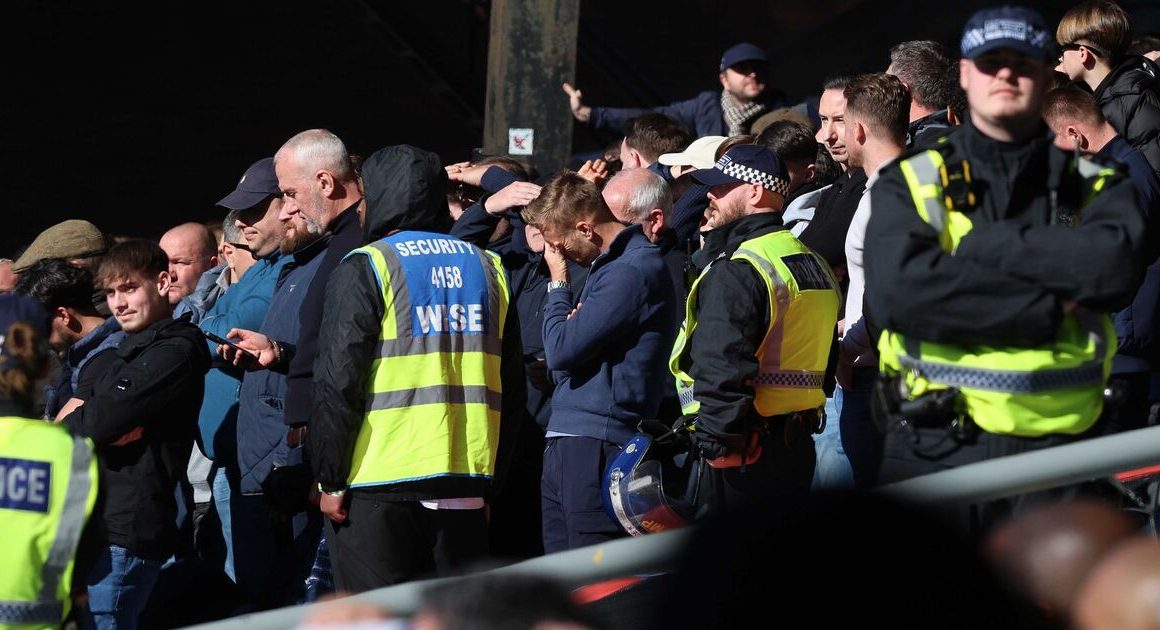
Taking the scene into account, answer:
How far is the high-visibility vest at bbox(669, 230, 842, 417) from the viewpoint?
16.4 ft

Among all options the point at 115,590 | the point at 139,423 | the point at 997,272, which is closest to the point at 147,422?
the point at 139,423

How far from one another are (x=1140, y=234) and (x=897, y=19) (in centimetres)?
944

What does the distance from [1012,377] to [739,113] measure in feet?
18.6

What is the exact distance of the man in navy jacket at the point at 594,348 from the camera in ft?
17.8

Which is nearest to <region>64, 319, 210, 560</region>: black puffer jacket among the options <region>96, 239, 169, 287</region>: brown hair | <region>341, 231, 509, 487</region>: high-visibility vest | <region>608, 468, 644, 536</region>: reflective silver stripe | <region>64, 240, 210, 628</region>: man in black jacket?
<region>64, 240, 210, 628</region>: man in black jacket

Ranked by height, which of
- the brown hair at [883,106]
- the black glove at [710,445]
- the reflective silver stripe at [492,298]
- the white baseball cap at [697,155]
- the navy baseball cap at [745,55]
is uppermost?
the navy baseball cap at [745,55]

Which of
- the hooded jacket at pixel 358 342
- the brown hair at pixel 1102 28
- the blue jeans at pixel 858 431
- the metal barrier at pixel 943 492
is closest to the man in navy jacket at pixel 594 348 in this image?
the hooded jacket at pixel 358 342

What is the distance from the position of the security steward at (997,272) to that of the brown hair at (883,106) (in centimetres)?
159

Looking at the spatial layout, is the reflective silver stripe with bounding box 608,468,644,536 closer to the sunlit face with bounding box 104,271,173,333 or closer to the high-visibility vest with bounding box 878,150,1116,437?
the high-visibility vest with bounding box 878,150,1116,437

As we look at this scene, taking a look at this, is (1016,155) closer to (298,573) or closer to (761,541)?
(761,541)

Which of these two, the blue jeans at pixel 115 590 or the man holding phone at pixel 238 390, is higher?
the man holding phone at pixel 238 390

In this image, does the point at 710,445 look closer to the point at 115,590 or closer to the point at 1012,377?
the point at 1012,377

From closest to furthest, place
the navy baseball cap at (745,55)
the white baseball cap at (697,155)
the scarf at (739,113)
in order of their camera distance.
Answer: the white baseball cap at (697,155), the navy baseball cap at (745,55), the scarf at (739,113)

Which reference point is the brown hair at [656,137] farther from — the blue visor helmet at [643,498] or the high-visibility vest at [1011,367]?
the high-visibility vest at [1011,367]
